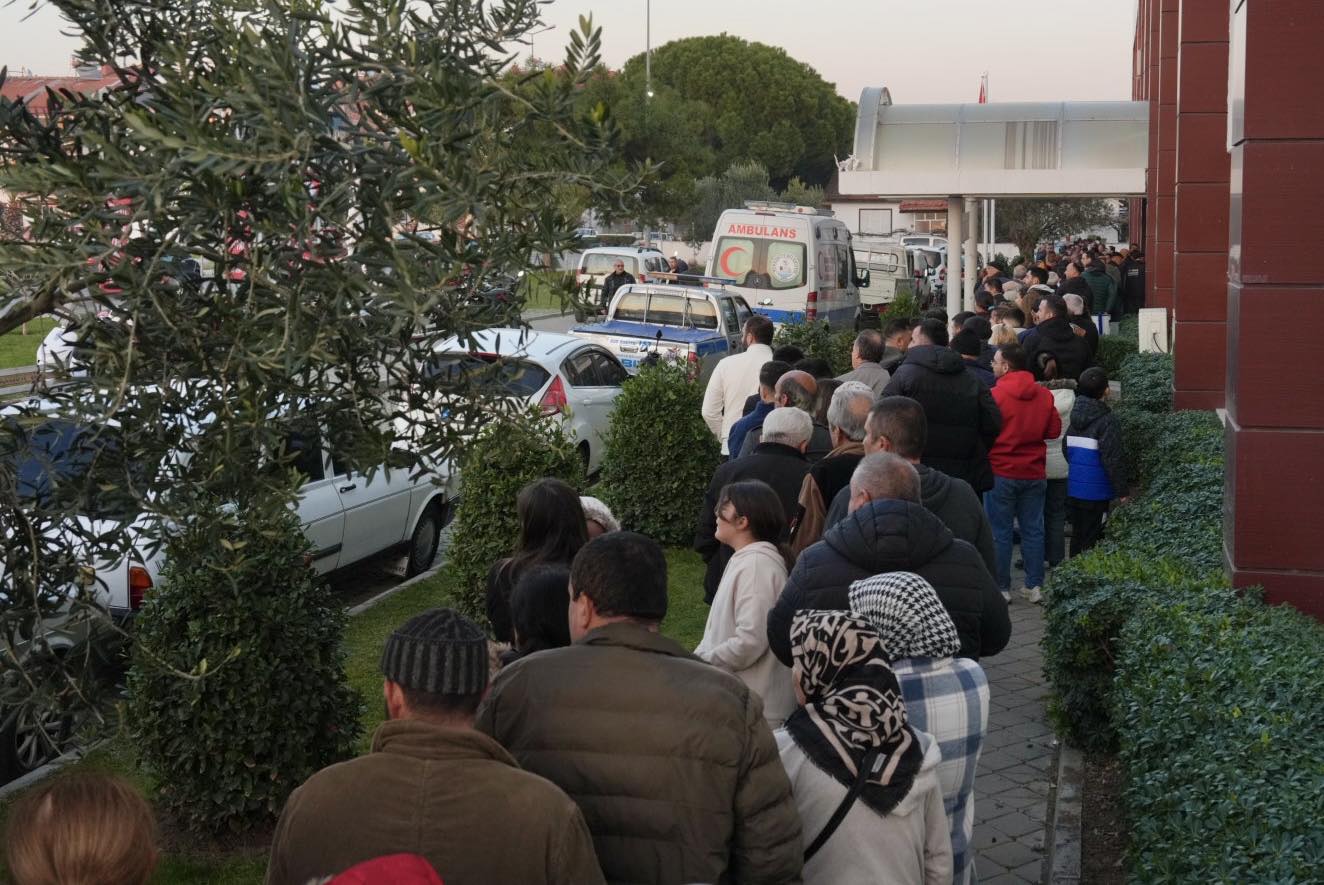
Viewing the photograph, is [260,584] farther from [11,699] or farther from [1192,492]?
[1192,492]

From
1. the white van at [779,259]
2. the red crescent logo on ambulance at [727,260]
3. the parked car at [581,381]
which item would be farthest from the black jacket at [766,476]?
the red crescent logo on ambulance at [727,260]

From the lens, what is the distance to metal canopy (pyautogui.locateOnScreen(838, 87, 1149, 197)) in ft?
84.2

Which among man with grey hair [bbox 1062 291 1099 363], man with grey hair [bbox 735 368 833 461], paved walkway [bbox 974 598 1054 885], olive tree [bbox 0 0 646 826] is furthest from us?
man with grey hair [bbox 1062 291 1099 363]

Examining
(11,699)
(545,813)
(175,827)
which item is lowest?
(175,827)

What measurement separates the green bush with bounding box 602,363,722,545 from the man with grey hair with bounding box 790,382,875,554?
4840mm

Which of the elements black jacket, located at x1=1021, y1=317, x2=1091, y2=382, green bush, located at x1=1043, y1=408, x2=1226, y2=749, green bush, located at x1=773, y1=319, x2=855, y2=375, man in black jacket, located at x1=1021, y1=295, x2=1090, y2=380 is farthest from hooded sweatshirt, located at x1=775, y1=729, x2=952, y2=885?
green bush, located at x1=773, y1=319, x2=855, y2=375

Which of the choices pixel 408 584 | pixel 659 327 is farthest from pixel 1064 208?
pixel 408 584

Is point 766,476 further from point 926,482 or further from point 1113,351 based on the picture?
point 1113,351

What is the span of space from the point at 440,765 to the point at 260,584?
352 centimetres

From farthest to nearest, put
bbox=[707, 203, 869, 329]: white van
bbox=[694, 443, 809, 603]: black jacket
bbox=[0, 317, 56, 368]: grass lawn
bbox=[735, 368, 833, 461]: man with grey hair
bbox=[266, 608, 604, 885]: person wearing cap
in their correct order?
bbox=[707, 203, 869, 329]: white van, bbox=[0, 317, 56, 368]: grass lawn, bbox=[735, 368, 833, 461]: man with grey hair, bbox=[694, 443, 809, 603]: black jacket, bbox=[266, 608, 604, 885]: person wearing cap

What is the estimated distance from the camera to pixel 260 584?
6391 millimetres

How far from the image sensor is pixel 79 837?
2.61 metres

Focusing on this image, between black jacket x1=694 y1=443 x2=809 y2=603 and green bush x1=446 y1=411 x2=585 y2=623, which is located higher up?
black jacket x1=694 y1=443 x2=809 y2=603

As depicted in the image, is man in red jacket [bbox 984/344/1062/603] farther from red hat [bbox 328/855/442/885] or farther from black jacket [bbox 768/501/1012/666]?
red hat [bbox 328/855/442/885]
